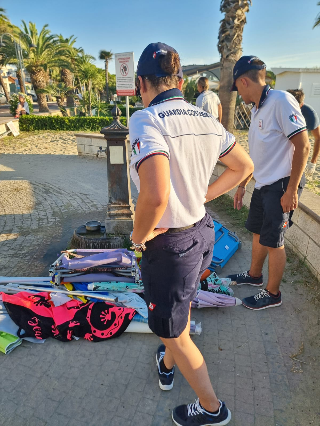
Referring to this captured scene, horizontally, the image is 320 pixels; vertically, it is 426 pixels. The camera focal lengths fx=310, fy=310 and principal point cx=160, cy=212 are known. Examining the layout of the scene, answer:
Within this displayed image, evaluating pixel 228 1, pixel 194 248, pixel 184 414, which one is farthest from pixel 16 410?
pixel 228 1

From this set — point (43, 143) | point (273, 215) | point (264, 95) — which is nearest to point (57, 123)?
point (43, 143)

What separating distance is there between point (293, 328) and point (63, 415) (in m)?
2.07

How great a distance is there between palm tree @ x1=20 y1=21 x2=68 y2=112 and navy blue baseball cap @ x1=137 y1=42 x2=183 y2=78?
2766 centimetres

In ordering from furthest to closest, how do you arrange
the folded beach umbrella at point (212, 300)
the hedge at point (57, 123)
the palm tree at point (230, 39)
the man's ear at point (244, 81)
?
the hedge at point (57, 123)
the palm tree at point (230, 39)
the folded beach umbrella at point (212, 300)
the man's ear at point (244, 81)

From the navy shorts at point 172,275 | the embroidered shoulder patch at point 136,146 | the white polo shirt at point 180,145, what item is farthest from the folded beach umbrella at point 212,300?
the embroidered shoulder patch at point 136,146

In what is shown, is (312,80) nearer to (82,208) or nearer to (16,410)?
(82,208)

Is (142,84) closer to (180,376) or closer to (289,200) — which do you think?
(289,200)

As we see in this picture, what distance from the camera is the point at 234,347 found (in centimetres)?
269

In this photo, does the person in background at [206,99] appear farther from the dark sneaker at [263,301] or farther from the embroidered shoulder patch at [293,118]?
the dark sneaker at [263,301]

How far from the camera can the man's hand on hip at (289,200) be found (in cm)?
265

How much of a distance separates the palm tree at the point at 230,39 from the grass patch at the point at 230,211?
3517mm

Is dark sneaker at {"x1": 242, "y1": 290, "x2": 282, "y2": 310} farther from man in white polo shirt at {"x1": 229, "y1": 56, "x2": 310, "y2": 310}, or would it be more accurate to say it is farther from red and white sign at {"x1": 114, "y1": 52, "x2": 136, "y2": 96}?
red and white sign at {"x1": 114, "y1": 52, "x2": 136, "y2": 96}

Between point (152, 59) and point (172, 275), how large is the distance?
1069mm

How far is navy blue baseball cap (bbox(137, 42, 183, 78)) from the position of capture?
148cm
